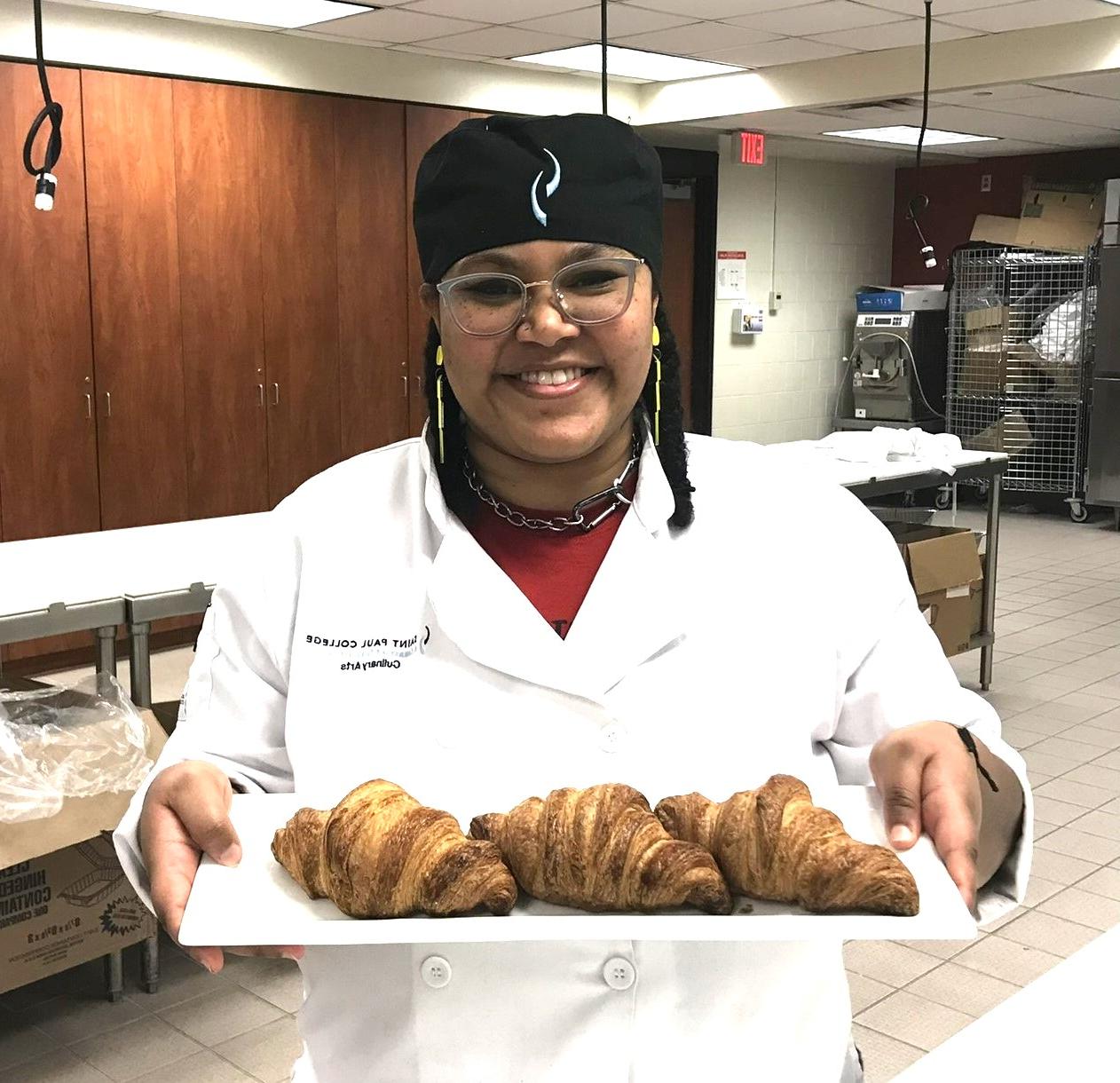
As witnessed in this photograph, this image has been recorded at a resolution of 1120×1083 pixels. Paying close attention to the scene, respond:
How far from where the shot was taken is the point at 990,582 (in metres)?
5.01

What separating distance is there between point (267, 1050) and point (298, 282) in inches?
165

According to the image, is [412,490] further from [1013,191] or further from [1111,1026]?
[1013,191]

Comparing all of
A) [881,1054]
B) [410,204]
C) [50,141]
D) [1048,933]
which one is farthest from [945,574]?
[410,204]

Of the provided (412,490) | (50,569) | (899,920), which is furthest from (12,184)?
(899,920)

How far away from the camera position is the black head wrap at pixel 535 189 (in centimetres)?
125

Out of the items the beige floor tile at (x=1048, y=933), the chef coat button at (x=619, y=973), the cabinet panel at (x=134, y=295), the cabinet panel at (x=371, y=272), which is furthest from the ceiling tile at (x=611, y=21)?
the chef coat button at (x=619, y=973)

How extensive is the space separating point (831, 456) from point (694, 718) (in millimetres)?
3741

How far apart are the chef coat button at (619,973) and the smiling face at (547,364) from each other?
1.58 feet

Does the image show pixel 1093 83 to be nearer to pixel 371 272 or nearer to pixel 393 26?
pixel 393 26

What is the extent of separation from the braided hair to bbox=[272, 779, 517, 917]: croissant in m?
0.41

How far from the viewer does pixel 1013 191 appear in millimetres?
10078

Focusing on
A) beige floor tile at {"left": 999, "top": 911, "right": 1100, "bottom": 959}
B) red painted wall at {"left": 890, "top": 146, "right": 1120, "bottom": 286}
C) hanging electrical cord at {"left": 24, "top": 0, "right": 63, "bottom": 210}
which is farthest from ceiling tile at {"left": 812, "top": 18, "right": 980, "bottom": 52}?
hanging electrical cord at {"left": 24, "top": 0, "right": 63, "bottom": 210}

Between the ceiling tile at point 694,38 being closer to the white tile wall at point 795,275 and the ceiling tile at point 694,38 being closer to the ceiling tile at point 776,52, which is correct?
the ceiling tile at point 776,52

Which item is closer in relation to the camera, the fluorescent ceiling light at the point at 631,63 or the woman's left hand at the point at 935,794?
the woman's left hand at the point at 935,794
